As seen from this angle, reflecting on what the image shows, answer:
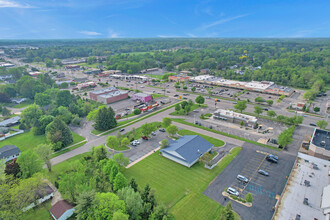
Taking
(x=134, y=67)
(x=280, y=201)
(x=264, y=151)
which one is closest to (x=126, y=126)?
(x=264, y=151)

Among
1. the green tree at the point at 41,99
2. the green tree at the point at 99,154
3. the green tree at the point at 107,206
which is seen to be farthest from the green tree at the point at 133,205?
the green tree at the point at 41,99

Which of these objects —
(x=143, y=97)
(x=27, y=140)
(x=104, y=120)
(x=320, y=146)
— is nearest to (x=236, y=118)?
(x=320, y=146)

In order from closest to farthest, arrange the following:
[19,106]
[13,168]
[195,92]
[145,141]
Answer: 1. [13,168]
2. [145,141]
3. [19,106]
4. [195,92]

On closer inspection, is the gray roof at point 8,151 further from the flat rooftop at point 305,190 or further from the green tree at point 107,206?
the flat rooftop at point 305,190

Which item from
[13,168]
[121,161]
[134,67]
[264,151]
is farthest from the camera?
[134,67]

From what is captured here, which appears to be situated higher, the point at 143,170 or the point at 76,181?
the point at 76,181

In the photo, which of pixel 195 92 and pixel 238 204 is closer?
pixel 238 204

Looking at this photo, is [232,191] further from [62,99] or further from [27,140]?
[62,99]

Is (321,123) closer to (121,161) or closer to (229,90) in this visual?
(229,90)
